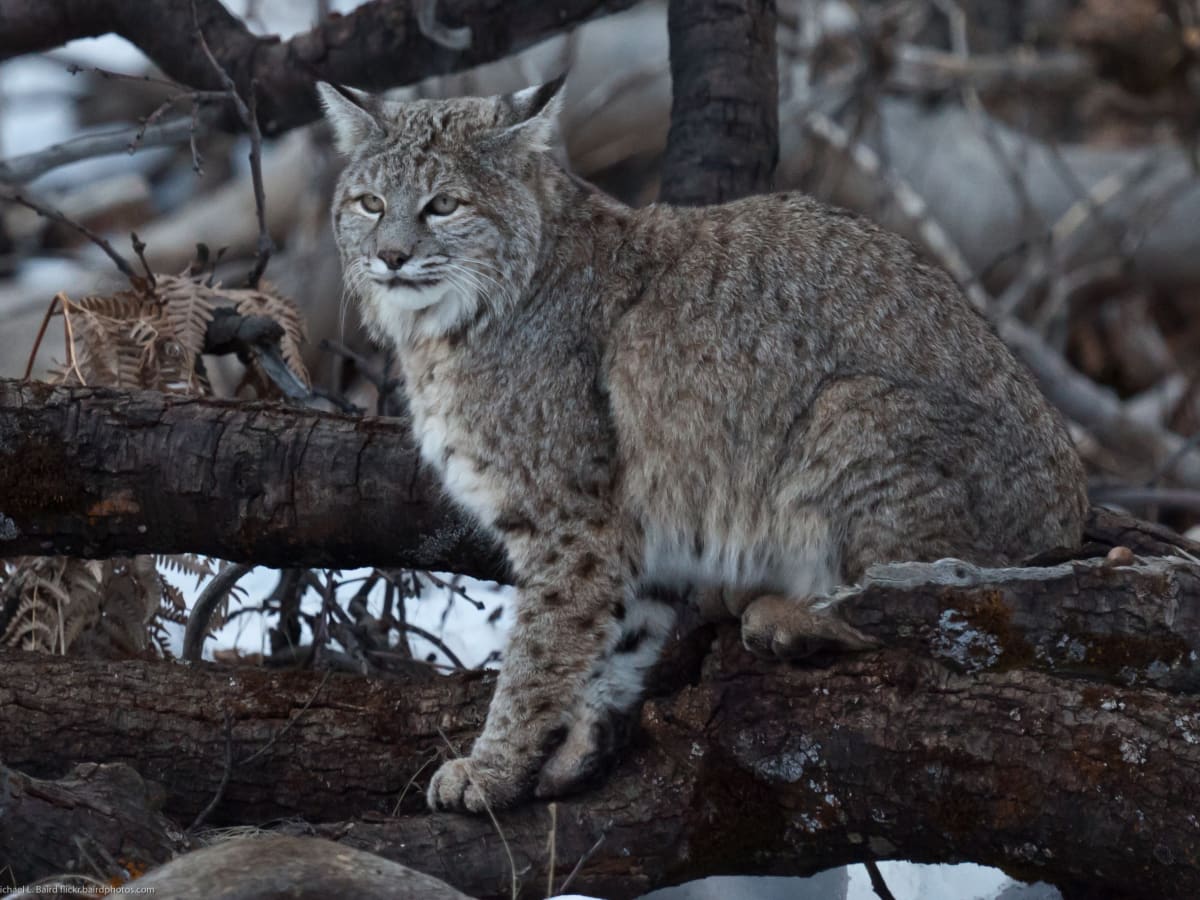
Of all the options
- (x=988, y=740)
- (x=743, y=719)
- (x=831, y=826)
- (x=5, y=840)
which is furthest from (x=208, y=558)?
(x=988, y=740)

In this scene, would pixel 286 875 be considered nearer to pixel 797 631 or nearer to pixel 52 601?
pixel 797 631

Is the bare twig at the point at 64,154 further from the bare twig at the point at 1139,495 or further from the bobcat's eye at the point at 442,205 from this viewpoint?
the bare twig at the point at 1139,495

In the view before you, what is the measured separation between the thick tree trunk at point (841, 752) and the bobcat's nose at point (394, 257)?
48.7 inches

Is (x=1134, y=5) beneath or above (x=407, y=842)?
above

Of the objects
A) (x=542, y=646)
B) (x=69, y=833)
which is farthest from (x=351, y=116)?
(x=69, y=833)

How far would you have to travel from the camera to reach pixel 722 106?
6.07 meters

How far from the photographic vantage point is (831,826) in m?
3.42

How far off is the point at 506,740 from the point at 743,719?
685mm

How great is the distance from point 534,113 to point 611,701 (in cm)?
175

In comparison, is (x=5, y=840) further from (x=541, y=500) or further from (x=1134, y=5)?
(x=1134, y=5)

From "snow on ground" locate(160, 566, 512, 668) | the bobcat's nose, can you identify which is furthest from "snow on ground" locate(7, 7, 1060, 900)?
the bobcat's nose

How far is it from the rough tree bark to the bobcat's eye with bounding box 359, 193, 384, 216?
1595 mm

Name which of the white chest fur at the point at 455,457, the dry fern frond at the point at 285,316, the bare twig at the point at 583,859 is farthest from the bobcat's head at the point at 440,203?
the bare twig at the point at 583,859

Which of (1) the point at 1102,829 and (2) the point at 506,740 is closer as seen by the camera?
(1) the point at 1102,829
